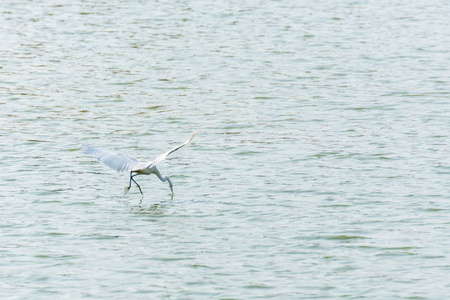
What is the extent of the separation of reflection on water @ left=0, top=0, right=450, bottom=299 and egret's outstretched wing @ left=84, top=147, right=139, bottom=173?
1.84ft

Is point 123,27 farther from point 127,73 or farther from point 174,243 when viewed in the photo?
point 174,243

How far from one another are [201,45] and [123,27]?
306 centimetres

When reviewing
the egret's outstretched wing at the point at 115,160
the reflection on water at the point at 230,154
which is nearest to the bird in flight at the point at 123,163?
the egret's outstretched wing at the point at 115,160

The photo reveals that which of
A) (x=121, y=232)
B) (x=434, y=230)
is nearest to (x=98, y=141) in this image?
(x=121, y=232)

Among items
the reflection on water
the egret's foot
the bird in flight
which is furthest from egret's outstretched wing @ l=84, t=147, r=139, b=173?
the reflection on water

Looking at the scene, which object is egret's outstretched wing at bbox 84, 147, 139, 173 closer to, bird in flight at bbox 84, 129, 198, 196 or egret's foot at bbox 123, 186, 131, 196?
bird in flight at bbox 84, 129, 198, 196

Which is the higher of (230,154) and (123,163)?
(123,163)

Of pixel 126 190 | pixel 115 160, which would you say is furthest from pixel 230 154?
pixel 115 160

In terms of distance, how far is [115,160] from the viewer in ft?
40.6

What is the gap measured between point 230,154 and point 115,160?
2928 mm

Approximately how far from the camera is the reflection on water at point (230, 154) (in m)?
10.2

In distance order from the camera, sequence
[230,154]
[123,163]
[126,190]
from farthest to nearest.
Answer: [230,154], [126,190], [123,163]

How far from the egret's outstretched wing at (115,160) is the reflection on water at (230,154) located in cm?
56

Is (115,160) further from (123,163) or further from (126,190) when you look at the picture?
(126,190)
